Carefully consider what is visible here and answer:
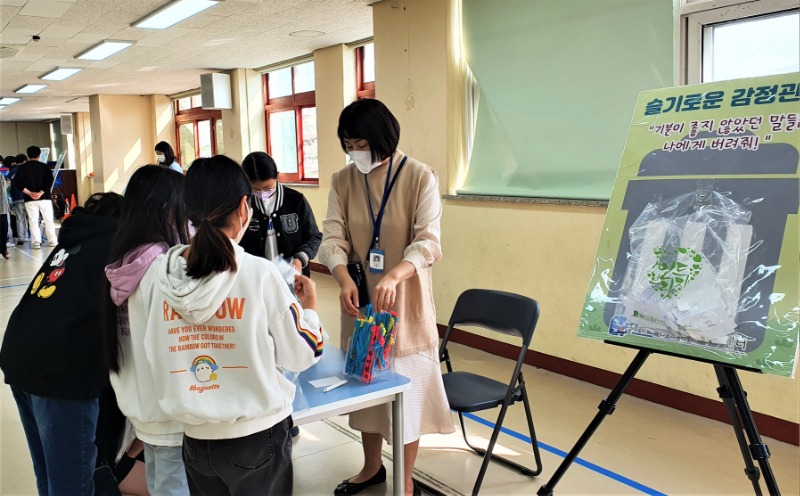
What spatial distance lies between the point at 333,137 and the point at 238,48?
1477mm

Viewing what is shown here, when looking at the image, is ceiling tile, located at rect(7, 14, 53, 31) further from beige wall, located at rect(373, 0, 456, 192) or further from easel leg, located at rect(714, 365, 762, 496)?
easel leg, located at rect(714, 365, 762, 496)

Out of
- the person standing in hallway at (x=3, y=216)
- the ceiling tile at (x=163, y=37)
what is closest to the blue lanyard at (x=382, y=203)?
the ceiling tile at (x=163, y=37)

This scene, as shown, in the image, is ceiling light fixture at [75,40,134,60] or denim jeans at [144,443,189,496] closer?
denim jeans at [144,443,189,496]

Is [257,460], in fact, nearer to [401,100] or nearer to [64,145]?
[401,100]

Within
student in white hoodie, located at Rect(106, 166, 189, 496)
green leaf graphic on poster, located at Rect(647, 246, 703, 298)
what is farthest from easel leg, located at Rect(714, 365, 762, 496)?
student in white hoodie, located at Rect(106, 166, 189, 496)

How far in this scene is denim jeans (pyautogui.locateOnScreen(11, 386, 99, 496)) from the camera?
1884 mm

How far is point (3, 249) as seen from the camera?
30.5 ft

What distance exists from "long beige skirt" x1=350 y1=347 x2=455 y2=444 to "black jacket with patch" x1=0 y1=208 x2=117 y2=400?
36.2 inches

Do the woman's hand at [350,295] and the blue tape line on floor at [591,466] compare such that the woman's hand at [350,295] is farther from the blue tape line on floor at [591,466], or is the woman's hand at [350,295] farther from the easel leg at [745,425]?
the blue tape line on floor at [591,466]

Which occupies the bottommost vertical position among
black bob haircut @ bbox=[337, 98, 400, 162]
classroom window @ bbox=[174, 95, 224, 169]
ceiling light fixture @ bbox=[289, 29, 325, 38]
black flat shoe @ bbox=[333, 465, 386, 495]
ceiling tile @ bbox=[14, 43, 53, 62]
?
black flat shoe @ bbox=[333, 465, 386, 495]

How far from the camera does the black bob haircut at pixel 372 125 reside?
2182 millimetres

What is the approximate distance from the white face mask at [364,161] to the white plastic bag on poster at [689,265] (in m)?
0.89

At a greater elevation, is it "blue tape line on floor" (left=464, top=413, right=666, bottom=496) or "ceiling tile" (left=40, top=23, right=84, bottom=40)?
"ceiling tile" (left=40, top=23, right=84, bottom=40)

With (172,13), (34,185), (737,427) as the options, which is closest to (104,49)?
(172,13)
